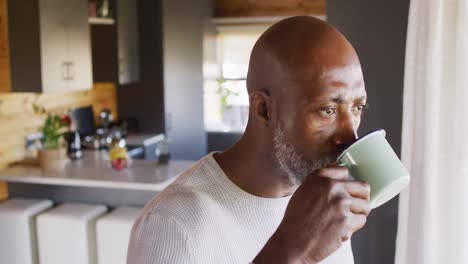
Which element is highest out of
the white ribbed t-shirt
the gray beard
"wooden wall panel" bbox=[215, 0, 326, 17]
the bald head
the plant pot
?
"wooden wall panel" bbox=[215, 0, 326, 17]

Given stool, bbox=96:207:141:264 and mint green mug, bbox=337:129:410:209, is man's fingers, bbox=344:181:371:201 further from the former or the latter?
stool, bbox=96:207:141:264

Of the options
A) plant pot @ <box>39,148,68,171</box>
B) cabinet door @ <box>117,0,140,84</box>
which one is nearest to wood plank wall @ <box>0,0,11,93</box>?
plant pot @ <box>39,148,68,171</box>

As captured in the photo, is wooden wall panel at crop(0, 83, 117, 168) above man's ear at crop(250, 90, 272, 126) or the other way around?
the other way around

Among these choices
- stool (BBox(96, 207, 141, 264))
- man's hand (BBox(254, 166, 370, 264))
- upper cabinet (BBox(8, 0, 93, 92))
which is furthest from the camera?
upper cabinet (BBox(8, 0, 93, 92))

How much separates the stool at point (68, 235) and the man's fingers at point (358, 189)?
236 centimetres

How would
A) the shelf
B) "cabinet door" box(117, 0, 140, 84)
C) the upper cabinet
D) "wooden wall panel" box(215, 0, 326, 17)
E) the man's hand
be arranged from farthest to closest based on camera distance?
1. "wooden wall panel" box(215, 0, 326, 17)
2. "cabinet door" box(117, 0, 140, 84)
3. the shelf
4. the upper cabinet
5. the man's hand

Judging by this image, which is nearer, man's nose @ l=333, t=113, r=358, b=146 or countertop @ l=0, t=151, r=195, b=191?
man's nose @ l=333, t=113, r=358, b=146

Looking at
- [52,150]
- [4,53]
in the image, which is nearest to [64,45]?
[4,53]

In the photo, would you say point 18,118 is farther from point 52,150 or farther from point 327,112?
point 327,112

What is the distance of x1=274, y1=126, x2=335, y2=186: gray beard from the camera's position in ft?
3.06

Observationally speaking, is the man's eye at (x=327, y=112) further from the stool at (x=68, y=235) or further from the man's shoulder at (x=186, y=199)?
the stool at (x=68, y=235)

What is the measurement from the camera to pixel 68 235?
2.96 m

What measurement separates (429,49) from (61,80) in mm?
2776

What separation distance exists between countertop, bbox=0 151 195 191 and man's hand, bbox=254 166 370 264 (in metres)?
2.07
